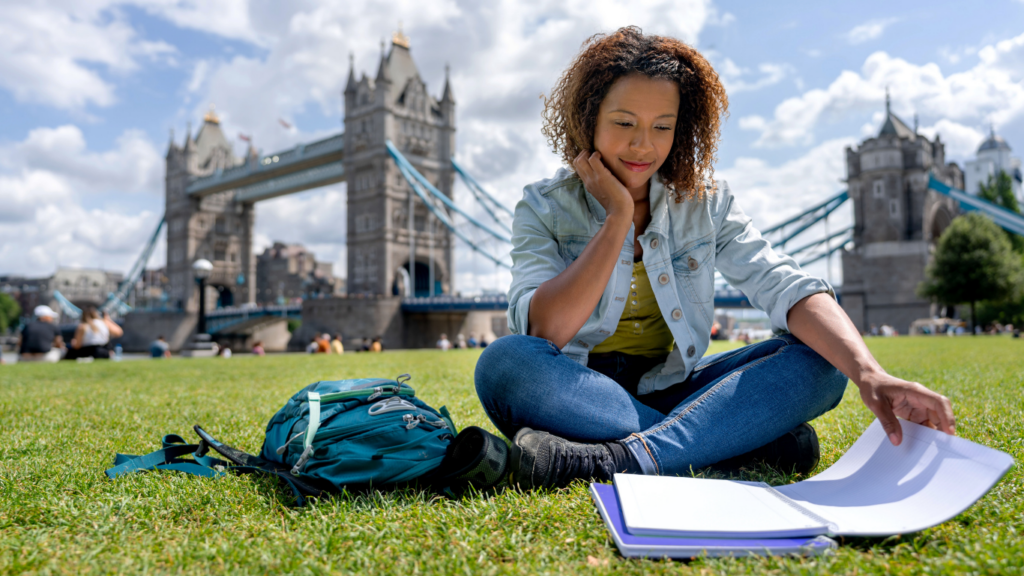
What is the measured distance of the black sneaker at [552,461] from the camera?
4.71 feet

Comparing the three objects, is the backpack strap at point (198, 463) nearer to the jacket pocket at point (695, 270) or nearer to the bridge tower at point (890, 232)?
the jacket pocket at point (695, 270)

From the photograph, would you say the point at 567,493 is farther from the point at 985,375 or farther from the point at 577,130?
the point at 985,375

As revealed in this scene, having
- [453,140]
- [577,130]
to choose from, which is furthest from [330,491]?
[453,140]

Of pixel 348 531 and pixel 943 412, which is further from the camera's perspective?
pixel 348 531

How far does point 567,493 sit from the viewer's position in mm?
1420

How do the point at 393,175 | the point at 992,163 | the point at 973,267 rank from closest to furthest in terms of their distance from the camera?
1. the point at 973,267
2. the point at 393,175
3. the point at 992,163

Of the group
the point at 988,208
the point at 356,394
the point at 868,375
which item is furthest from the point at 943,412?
the point at 988,208

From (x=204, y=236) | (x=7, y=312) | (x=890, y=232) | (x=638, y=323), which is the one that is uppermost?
(x=204, y=236)

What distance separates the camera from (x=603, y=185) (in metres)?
1.73

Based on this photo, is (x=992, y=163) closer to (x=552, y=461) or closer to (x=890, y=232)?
(x=890, y=232)

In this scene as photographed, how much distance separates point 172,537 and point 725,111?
1851 mm

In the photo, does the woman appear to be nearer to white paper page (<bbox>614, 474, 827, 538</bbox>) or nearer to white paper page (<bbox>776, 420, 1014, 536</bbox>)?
white paper page (<bbox>614, 474, 827, 538</bbox>)

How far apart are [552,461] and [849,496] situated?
0.61 m

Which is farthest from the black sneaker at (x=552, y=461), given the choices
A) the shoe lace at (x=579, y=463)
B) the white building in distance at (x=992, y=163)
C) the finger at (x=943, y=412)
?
the white building in distance at (x=992, y=163)
